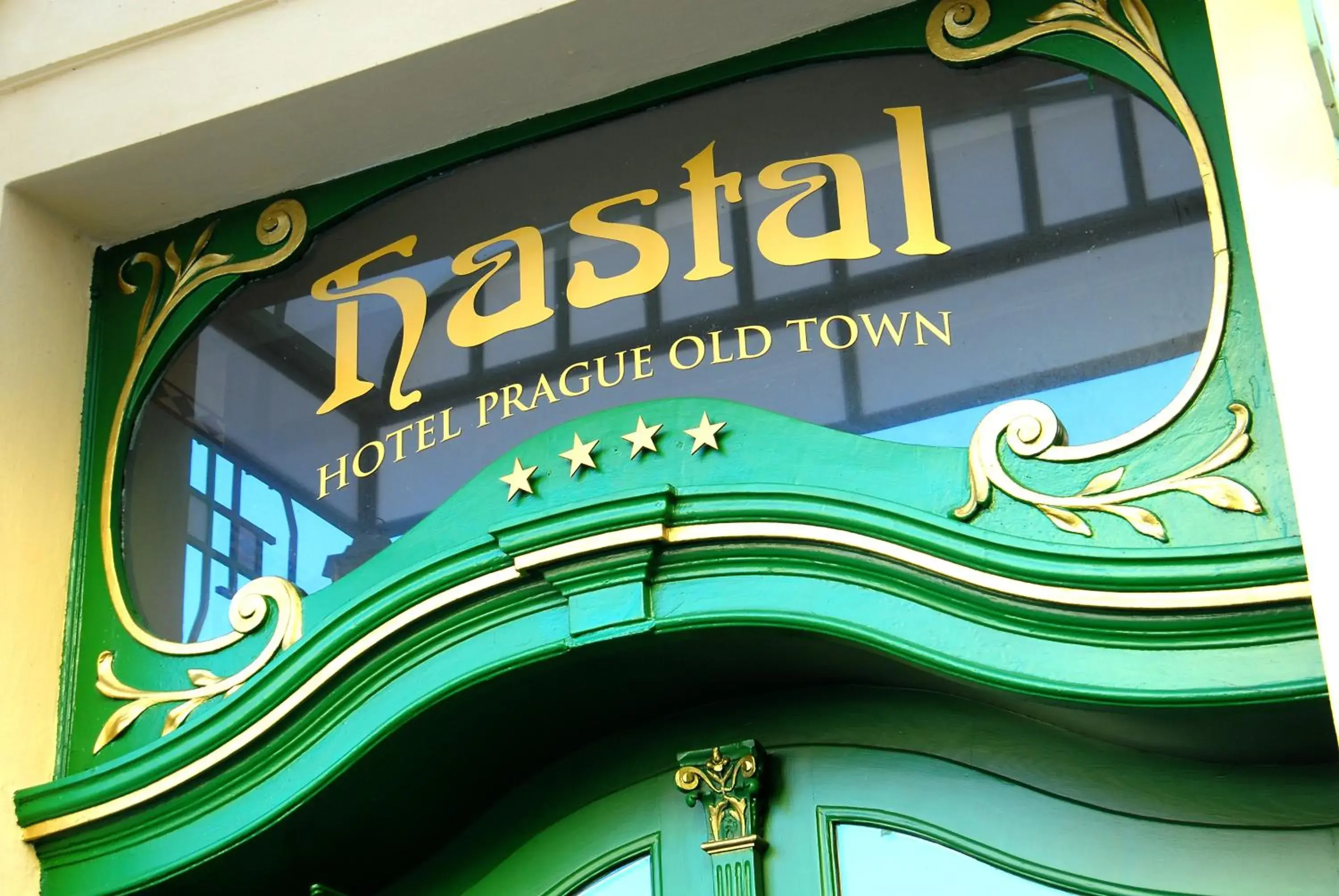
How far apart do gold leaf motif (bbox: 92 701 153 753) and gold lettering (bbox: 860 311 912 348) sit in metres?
1.40

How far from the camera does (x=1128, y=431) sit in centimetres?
274

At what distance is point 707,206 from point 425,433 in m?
0.63

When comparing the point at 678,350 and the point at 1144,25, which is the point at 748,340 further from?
the point at 1144,25

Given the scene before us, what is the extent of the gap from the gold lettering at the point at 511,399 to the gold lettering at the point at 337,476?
0.32 m

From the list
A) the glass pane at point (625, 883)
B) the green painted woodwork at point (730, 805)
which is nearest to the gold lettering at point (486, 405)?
the green painted woodwork at point (730, 805)

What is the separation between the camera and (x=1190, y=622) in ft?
8.30

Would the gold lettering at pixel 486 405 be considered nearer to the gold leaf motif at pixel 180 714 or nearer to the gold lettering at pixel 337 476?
the gold lettering at pixel 337 476

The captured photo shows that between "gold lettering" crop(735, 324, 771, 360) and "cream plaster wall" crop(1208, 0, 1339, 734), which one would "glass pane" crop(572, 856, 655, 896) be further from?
"cream plaster wall" crop(1208, 0, 1339, 734)

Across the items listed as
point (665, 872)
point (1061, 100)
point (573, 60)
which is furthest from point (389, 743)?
point (1061, 100)

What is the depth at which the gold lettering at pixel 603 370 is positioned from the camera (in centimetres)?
317

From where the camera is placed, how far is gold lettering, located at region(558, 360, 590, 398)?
Answer: 3193 mm

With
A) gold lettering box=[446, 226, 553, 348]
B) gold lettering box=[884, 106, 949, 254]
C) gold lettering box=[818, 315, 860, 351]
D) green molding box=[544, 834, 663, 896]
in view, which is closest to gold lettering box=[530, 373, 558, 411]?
gold lettering box=[446, 226, 553, 348]

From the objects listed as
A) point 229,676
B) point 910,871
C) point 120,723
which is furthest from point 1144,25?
point 120,723

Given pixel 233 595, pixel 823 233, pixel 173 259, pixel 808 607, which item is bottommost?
pixel 808 607
